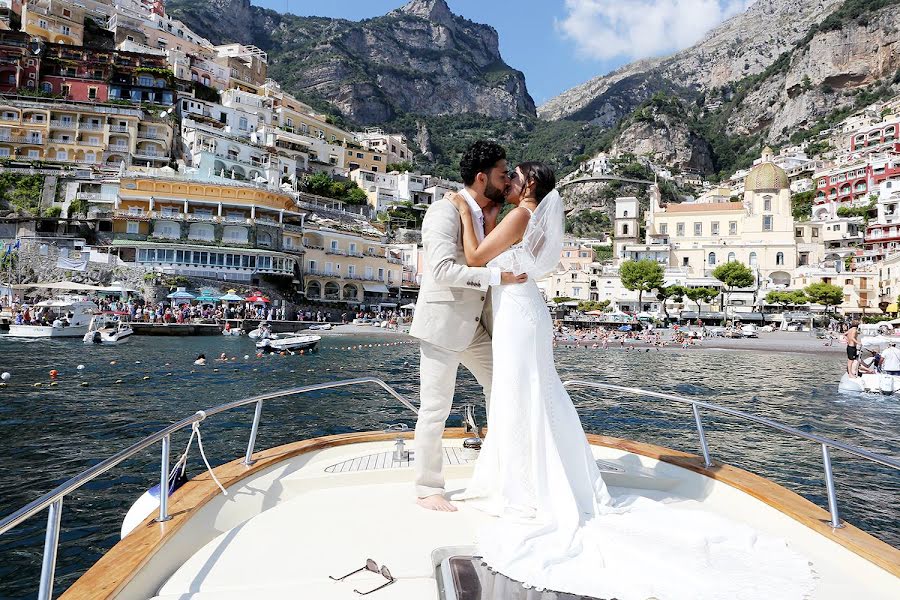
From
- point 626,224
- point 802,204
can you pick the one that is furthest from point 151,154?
point 802,204

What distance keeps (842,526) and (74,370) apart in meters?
19.7

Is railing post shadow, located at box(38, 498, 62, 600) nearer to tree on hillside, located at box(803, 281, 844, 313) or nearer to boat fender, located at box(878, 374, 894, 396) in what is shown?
boat fender, located at box(878, 374, 894, 396)

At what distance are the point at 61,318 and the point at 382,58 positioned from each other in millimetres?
134132

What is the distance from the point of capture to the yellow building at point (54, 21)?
58781 mm

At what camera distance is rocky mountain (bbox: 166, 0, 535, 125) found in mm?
117312

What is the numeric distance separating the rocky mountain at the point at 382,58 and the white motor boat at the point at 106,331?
8977 cm

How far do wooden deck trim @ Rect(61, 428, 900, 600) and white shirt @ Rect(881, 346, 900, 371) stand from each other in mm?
17753

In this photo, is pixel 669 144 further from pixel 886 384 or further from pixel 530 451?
pixel 530 451

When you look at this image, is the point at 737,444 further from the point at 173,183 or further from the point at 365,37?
the point at 365,37

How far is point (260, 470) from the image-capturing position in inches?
131

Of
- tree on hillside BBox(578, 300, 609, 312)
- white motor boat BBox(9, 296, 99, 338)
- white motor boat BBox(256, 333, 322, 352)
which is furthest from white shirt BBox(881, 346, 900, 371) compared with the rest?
tree on hillside BBox(578, 300, 609, 312)

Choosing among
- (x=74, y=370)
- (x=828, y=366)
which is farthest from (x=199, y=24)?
(x=828, y=366)

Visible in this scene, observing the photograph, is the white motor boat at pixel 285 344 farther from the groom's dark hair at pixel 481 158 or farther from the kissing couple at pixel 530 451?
the groom's dark hair at pixel 481 158

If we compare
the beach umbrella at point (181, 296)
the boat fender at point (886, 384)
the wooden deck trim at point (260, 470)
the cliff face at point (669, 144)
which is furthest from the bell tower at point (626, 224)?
the wooden deck trim at point (260, 470)
